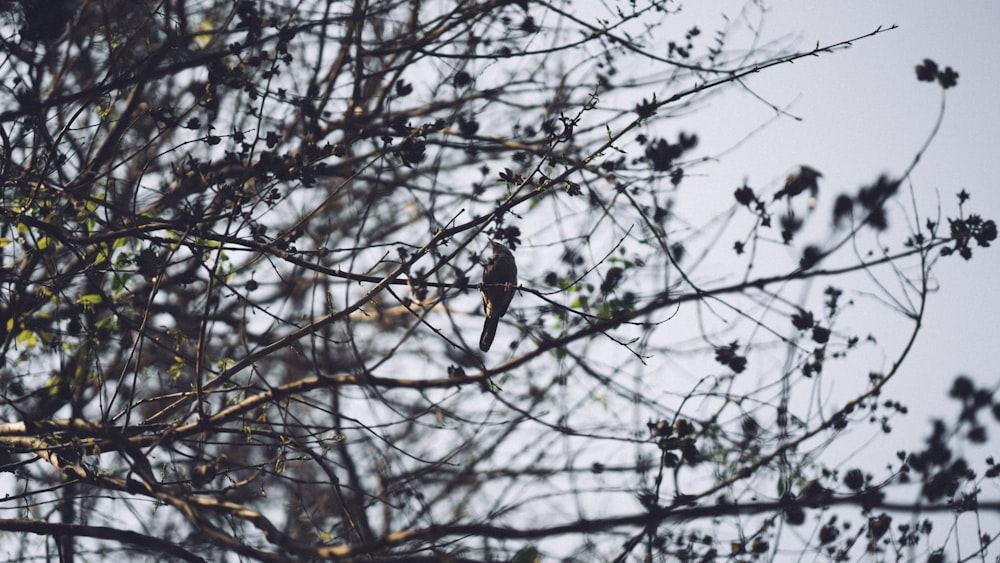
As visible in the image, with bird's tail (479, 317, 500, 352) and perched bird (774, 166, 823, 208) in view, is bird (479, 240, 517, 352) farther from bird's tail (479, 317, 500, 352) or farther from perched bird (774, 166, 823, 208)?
perched bird (774, 166, 823, 208)

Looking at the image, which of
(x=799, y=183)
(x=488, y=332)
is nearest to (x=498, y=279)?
(x=488, y=332)

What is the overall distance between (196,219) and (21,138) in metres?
1.06

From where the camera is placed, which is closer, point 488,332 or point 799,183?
point 488,332

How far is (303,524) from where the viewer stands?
539 cm

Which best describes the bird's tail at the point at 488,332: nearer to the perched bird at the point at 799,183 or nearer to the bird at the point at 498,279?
the bird at the point at 498,279

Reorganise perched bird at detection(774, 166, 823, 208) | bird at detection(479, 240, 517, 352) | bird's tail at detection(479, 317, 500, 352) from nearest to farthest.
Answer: bird at detection(479, 240, 517, 352) < bird's tail at detection(479, 317, 500, 352) < perched bird at detection(774, 166, 823, 208)

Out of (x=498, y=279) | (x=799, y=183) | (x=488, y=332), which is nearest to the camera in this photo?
(x=498, y=279)

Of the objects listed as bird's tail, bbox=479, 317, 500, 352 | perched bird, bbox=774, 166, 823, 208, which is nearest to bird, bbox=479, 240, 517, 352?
bird's tail, bbox=479, 317, 500, 352

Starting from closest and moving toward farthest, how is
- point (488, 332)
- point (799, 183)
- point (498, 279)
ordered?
point (498, 279)
point (488, 332)
point (799, 183)

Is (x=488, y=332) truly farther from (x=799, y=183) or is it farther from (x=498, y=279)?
(x=799, y=183)

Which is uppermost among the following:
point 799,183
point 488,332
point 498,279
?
point 799,183

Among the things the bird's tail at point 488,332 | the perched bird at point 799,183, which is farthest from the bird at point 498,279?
the perched bird at point 799,183

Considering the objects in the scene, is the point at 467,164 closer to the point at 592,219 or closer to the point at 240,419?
the point at 592,219

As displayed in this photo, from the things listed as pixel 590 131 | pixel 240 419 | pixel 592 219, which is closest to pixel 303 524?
pixel 240 419
